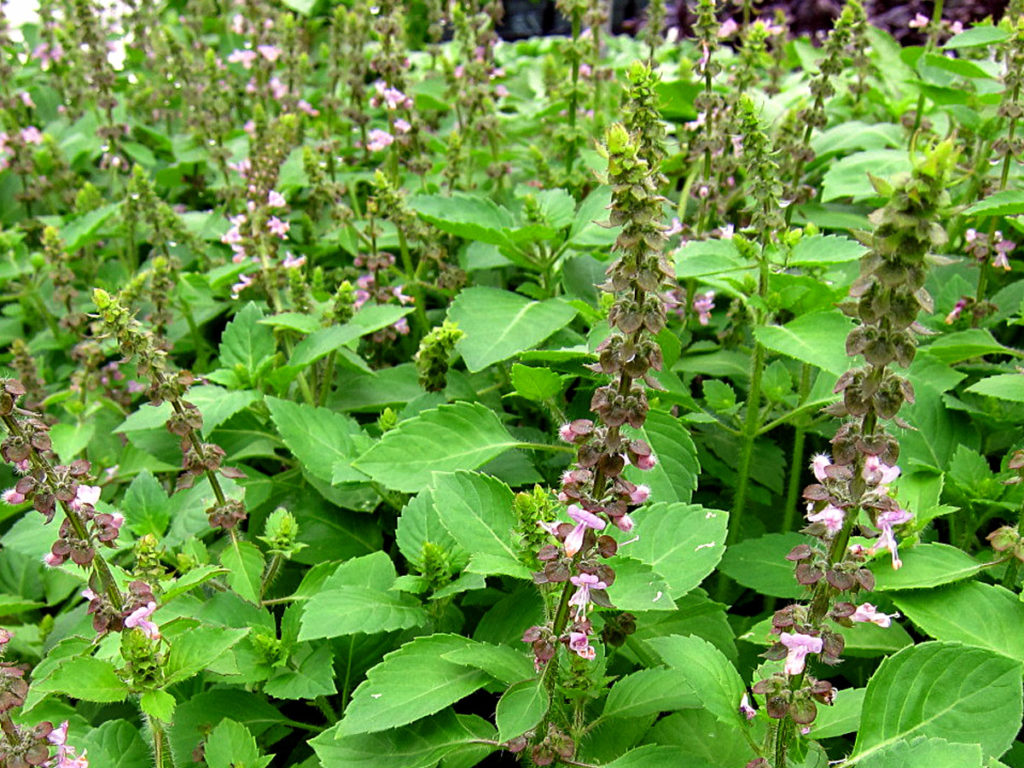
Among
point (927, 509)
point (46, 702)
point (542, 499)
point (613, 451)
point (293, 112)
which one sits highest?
point (293, 112)

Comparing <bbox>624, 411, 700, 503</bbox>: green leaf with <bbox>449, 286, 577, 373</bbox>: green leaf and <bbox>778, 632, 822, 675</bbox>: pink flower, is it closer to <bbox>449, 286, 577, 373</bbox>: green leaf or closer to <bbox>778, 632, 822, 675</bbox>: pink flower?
<bbox>449, 286, 577, 373</bbox>: green leaf

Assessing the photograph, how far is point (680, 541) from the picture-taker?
184 centimetres

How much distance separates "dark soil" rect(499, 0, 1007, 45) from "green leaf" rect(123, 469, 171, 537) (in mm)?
4513

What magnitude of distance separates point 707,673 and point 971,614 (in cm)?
61

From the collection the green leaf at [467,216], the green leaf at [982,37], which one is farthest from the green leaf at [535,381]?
the green leaf at [982,37]

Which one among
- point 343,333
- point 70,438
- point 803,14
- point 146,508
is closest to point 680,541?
point 343,333

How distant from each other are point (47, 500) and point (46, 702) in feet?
2.48

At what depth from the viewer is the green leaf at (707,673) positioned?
156cm

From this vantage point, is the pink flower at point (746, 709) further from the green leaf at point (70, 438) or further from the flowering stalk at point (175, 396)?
the green leaf at point (70, 438)

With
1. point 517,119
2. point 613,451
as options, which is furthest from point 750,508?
point 517,119

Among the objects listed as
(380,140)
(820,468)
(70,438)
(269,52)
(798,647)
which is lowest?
(70,438)

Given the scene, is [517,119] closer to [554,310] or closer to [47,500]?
[554,310]

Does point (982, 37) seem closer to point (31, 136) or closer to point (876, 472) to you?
point (876, 472)

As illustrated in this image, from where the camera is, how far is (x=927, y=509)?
2.00m
